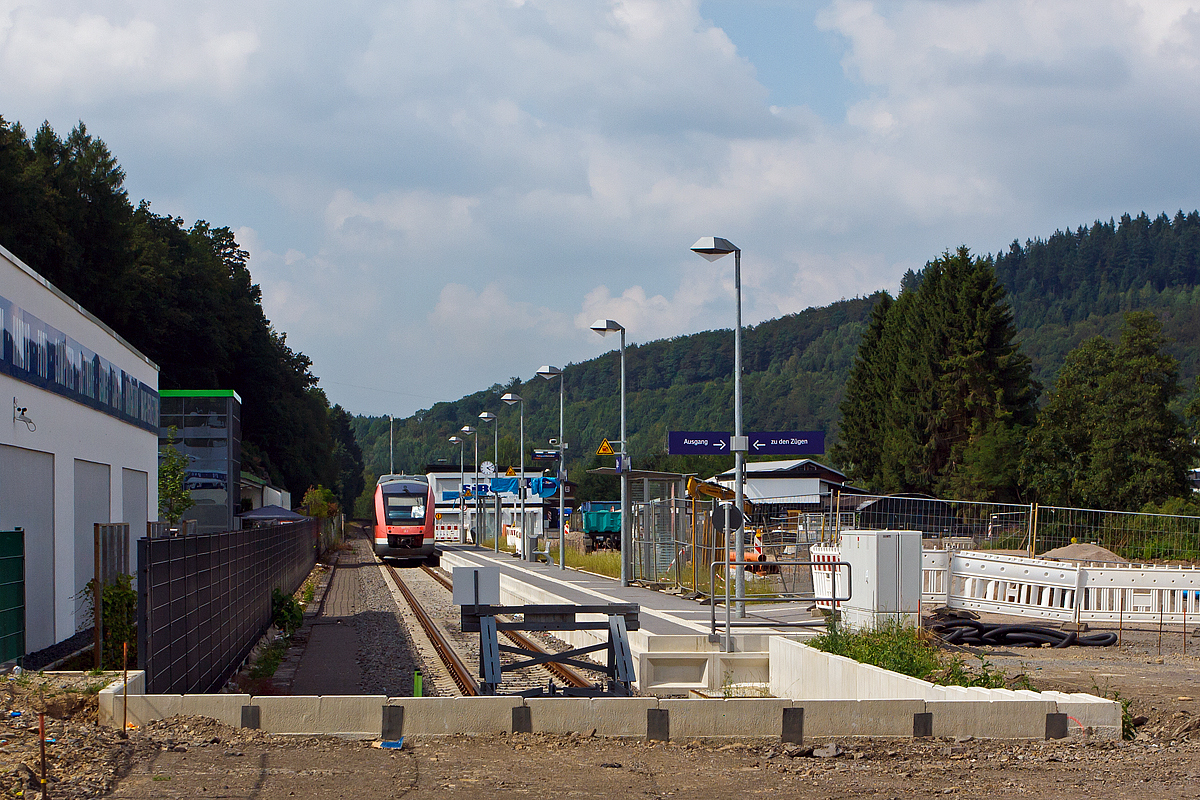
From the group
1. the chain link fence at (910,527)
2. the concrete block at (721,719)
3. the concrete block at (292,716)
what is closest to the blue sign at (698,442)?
the chain link fence at (910,527)

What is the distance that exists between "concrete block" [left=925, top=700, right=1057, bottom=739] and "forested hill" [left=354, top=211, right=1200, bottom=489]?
146994mm

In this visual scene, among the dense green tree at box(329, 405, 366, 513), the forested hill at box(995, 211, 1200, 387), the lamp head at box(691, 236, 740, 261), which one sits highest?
the forested hill at box(995, 211, 1200, 387)

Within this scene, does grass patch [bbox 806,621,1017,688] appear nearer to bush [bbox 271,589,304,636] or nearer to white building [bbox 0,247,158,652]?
white building [bbox 0,247,158,652]

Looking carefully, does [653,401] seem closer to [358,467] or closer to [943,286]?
[358,467]

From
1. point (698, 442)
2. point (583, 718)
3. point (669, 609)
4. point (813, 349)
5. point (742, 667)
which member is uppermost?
point (813, 349)

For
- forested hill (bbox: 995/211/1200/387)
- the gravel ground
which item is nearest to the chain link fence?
the gravel ground

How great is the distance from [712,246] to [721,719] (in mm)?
12381

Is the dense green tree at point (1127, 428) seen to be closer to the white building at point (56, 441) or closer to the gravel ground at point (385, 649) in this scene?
the gravel ground at point (385, 649)

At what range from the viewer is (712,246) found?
20172 millimetres

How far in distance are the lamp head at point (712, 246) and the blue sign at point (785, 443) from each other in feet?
12.3

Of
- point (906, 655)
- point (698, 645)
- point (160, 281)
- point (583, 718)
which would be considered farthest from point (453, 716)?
point (160, 281)

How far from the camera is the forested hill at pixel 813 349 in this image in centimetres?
16500

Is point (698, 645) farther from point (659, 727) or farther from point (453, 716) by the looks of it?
point (453, 716)

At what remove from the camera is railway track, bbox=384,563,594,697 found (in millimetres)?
15781
